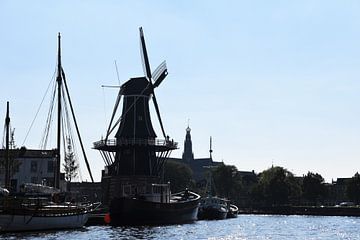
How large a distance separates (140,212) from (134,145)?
95.9ft

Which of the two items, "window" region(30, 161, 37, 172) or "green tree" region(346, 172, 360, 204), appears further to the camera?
"green tree" region(346, 172, 360, 204)

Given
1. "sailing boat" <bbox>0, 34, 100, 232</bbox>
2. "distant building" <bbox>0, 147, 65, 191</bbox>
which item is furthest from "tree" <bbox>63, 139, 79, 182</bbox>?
"sailing boat" <bbox>0, 34, 100, 232</bbox>

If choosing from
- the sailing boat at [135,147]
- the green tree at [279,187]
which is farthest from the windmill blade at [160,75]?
the green tree at [279,187]

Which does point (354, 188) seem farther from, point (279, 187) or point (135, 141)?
point (135, 141)

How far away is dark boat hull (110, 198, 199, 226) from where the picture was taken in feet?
281

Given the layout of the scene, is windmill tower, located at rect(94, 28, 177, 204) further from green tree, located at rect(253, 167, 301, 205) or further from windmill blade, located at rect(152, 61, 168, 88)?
green tree, located at rect(253, 167, 301, 205)

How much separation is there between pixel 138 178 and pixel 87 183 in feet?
172

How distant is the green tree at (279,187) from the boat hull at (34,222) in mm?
120773

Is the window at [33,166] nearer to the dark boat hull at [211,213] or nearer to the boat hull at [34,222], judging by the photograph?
the dark boat hull at [211,213]

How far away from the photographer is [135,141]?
11525cm

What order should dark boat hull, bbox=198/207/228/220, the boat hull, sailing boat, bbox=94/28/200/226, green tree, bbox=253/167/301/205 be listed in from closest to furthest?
the boat hull < sailing boat, bbox=94/28/200/226 < dark boat hull, bbox=198/207/228/220 < green tree, bbox=253/167/301/205

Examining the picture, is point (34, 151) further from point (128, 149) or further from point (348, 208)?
point (348, 208)

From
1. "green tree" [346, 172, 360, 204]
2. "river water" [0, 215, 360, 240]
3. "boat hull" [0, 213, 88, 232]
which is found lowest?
"river water" [0, 215, 360, 240]

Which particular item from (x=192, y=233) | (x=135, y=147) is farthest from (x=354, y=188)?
(x=192, y=233)
